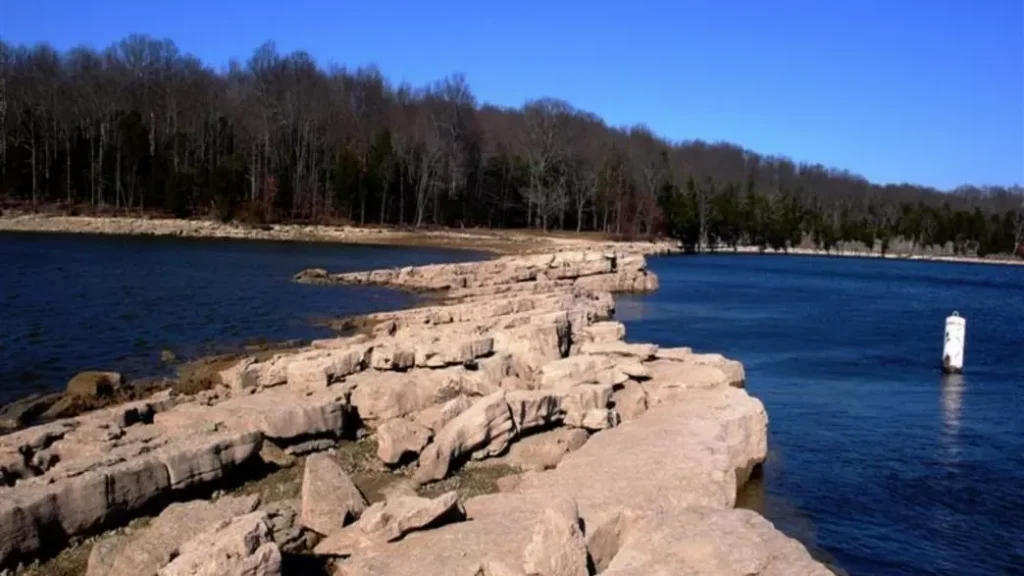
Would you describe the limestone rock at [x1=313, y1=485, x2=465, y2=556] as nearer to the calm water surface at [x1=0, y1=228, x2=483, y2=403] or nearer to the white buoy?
the calm water surface at [x1=0, y1=228, x2=483, y2=403]

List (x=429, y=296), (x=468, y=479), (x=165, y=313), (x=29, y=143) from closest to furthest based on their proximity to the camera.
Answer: (x=468, y=479) → (x=165, y=313) → (x=429, y=296) → (x=29, y=143)

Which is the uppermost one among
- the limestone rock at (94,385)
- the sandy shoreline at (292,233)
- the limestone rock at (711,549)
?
the sandy shoreline at (292,233)

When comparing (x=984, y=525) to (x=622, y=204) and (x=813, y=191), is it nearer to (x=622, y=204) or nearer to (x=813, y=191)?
(x=622, y=204)

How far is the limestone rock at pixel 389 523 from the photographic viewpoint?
8289mm

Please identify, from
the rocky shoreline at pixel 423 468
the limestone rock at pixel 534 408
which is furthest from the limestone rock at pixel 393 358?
the limestone rock at pixel 534 408

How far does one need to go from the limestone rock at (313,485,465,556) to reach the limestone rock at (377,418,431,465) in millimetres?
2816

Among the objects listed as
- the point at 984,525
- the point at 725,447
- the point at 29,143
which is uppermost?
the point at 29,143

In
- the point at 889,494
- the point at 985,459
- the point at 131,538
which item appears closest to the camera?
the point at 131,538

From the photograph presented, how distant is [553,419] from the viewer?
1245 centimetres

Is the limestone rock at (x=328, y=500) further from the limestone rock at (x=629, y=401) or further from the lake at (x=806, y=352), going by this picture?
the limestone rock at (x=629, y=401)

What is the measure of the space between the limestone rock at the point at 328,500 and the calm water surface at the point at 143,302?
399 inches

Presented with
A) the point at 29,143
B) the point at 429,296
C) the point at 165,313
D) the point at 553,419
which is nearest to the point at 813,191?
the point at 29,143

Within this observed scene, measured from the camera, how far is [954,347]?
22406mm

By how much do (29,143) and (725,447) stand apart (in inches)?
3314
